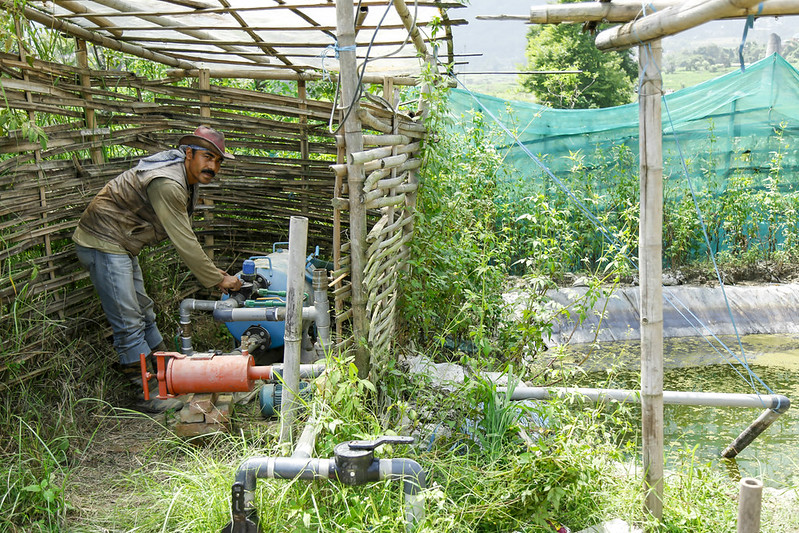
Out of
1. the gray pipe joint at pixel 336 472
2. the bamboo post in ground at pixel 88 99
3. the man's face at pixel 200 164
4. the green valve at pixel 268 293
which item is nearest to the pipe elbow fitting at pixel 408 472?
the gray pipe joint at pixel 336 472

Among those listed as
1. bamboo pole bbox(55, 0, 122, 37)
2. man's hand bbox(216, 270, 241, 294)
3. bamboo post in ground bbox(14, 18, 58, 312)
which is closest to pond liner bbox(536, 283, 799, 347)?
man's hand bbox(216, 270, 241, 294)

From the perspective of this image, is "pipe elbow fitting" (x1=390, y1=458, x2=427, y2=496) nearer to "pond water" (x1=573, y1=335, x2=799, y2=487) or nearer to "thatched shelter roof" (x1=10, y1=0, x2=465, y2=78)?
"pond water" (x1=573, y1=335, x2=799, y2=487)

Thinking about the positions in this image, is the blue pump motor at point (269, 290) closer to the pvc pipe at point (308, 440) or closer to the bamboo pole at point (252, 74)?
the pvc pipe at point (308, 440)

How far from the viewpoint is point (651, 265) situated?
9.77 ft

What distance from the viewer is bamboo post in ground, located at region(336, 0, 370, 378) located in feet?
10.7

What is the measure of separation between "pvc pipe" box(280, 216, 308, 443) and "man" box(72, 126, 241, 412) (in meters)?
1.70

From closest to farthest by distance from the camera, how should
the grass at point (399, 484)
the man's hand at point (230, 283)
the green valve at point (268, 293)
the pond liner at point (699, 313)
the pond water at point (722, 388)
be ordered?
1. the grass at point (399, 484)
2. the pond water at point (722, 388)
3. the man's hand at point (230, 283)
4. the green valve at point (268, 293)
5. the pond liner at point (699, 313)

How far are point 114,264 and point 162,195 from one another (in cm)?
57

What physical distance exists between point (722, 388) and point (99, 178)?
17.4 feet

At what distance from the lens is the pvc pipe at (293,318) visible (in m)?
2.94

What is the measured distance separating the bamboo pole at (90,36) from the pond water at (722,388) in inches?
171

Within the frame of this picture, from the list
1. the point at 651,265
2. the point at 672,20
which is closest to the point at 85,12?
the point at 672,20

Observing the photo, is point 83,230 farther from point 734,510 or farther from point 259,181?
point 734,510

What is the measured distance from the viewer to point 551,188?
8.49 meters
